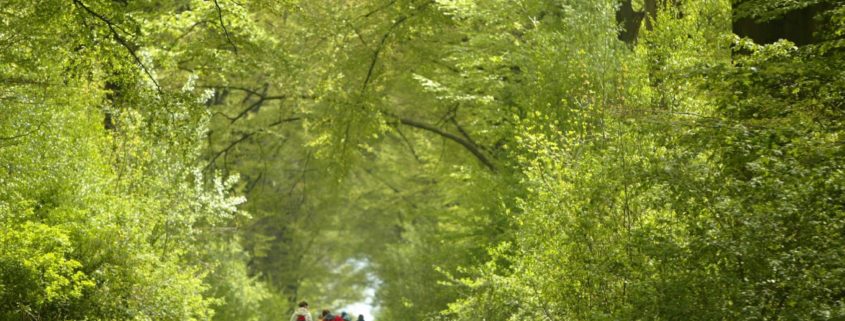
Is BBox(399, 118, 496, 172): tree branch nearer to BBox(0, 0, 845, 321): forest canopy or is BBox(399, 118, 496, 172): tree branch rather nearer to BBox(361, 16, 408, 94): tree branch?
BBox(0, 0, 845, 321): forest canopy

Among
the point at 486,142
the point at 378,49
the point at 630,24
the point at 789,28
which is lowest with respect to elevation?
the point at 789,28

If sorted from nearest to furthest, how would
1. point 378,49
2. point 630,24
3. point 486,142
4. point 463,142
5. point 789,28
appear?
1. point 789,28
2. point 630,24
3. point 378,49
4. point 486,142
5. point 463,142

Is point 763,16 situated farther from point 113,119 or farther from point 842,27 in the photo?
point 113,119

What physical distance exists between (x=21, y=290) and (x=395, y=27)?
38.5 ft

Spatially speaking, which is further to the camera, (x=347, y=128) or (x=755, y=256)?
(x=347, y=128)

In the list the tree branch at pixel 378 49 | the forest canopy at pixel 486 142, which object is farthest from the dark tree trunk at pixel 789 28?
the tree branch at pixel 378 49

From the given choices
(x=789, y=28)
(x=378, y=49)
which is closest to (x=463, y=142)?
(x=378, y=49)

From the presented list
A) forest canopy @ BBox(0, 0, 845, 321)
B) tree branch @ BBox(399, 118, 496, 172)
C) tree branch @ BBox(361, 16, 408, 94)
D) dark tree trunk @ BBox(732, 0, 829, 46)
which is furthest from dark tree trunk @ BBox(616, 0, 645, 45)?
dark tree trunk @ BBox(732, 0, 829, 46)

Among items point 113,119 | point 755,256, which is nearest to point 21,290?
point 113,119

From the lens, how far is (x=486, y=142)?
81.8ft

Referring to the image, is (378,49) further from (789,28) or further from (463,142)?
(789,28)

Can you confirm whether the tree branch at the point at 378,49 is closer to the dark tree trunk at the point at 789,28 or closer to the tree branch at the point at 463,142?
the tree branch at the point at 463,142

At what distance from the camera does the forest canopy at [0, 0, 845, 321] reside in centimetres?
966

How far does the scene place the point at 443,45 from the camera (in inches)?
1008
